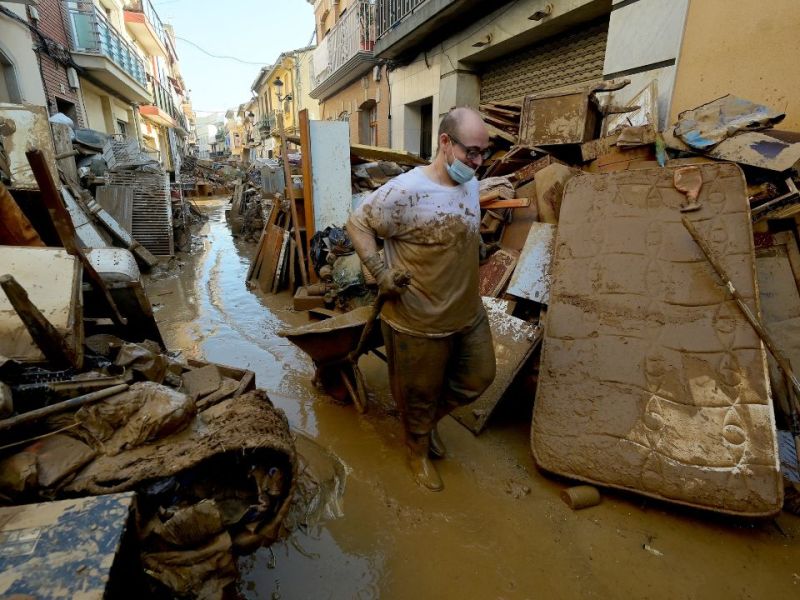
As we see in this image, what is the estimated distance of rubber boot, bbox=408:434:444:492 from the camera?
2543 mm

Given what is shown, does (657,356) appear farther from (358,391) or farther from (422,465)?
(358,391)

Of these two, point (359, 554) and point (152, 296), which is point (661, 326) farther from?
point (152, 296)

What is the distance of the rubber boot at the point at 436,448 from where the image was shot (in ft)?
9.09

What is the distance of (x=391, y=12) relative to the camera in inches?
361

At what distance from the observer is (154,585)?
4.52 ft

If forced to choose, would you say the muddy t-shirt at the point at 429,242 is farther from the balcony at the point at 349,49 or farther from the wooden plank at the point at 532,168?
the balcony at the point at 349,49

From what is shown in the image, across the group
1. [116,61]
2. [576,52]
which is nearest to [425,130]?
[576,52]

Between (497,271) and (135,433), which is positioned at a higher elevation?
(497,271)

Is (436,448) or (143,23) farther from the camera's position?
(143,23)

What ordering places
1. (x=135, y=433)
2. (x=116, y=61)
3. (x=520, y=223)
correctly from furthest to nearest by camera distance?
(x=116, y=61), (x=520, y=223), (x=135, y=433)

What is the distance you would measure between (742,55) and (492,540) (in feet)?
Answer: 15.2

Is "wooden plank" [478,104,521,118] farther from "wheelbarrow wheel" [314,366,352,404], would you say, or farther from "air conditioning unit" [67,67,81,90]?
"air conditioning unit" [67,67,81,90]

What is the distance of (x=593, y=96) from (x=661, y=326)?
3243mm

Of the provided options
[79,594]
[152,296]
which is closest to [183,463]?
[79,594]
